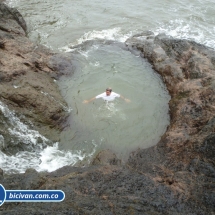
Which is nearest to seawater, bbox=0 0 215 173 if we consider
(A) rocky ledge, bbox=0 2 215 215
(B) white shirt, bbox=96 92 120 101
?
(B) white shirt, bbox=96 92 120 101

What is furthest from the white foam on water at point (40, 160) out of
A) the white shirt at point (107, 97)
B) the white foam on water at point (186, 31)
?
the white foam on water at point (186, 31)

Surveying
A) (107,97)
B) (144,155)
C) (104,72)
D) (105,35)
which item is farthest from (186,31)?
(144,155)

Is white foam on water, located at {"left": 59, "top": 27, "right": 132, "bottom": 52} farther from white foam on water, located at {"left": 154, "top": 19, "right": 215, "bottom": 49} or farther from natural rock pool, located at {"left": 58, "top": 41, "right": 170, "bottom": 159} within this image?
white foam on water, located at {"left": 154, "top": 19, "right": 215, "bottom": 49}

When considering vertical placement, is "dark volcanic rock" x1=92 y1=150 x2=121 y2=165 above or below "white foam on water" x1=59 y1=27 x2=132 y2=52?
below

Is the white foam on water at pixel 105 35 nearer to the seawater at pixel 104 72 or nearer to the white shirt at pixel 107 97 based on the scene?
the seawater at pixel 104 72

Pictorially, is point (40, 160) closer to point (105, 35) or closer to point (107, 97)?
point (107, 97)

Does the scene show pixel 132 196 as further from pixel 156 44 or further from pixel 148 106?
pixel 156 44

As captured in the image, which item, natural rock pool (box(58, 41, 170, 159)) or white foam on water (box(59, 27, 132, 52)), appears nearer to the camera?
natural rock pool (box(58, 41, 170, 159))

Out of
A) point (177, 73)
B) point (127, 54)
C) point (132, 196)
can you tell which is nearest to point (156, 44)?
point (127, 54)

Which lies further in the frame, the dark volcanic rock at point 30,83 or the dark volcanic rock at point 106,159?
the dark volcanic rock at point 30,83
